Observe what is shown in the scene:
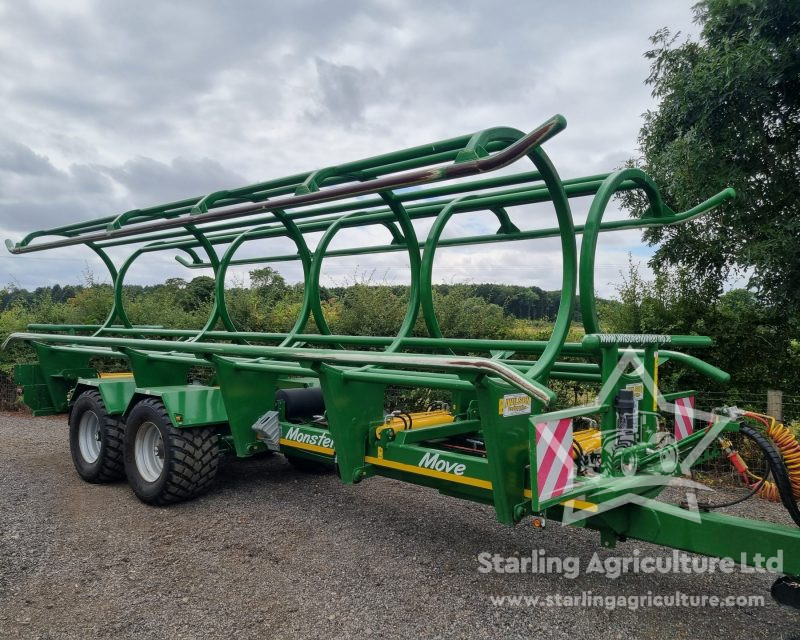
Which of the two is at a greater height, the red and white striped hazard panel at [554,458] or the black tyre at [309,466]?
the red and white striped hazard panel at [554,458]

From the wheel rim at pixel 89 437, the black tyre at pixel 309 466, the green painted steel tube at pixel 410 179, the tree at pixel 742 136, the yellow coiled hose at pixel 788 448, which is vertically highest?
the tree at pixel 742 136

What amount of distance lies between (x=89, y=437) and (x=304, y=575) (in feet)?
10.9

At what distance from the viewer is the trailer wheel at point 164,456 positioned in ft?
15.9

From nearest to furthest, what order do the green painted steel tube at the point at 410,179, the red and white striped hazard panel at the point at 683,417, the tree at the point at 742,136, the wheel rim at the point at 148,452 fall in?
the green painted steel tube at the point at 410,179 → the red and white striped hazard panel at the point at 683,417 → the wheel rim at the point at 148,452 → the tree at the point at 742,136

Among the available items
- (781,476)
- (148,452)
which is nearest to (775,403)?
(781,476)

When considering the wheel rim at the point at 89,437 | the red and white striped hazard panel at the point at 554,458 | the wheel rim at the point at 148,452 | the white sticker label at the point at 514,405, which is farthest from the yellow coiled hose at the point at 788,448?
the wheel rim at the point at 89,437

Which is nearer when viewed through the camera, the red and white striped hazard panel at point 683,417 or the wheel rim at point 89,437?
the red and white striped hazard panel at point 683,417

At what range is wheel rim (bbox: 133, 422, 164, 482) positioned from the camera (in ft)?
16.9

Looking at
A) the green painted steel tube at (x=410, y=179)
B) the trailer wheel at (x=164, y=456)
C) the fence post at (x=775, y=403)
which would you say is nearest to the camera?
the green painted steel tube at (x=410, y=179)

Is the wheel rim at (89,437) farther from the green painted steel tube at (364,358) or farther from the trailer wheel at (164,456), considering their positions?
the trailer wheel at (164,456)

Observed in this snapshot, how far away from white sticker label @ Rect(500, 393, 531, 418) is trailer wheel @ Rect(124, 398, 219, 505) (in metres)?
2.77

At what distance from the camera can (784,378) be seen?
6.48 m

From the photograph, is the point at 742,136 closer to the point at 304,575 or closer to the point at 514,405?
the point at 514,405

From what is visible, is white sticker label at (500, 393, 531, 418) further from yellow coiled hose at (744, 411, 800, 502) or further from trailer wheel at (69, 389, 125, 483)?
trailer wheel at (69, 389, 125, 483)
